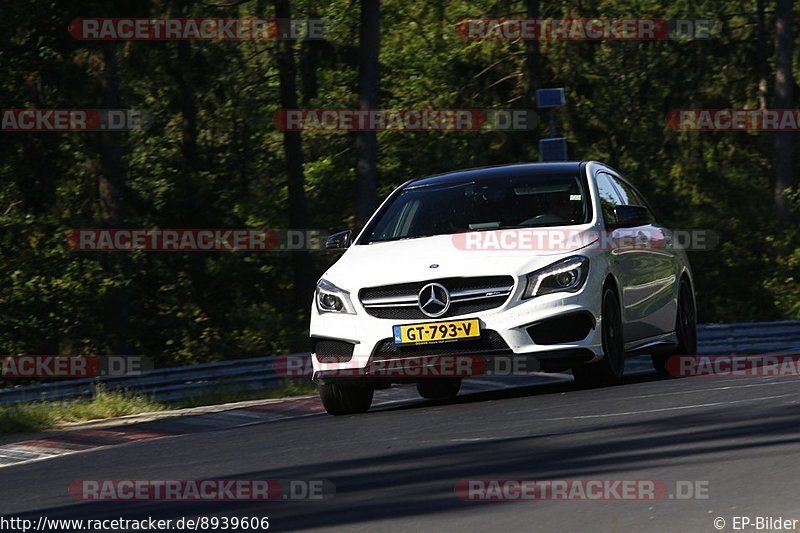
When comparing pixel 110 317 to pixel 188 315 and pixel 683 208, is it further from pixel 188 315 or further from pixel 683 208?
pixel 683 208

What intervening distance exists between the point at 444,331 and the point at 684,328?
3759mm

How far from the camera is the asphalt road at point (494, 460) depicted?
22.0ft

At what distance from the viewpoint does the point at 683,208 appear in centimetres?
4306

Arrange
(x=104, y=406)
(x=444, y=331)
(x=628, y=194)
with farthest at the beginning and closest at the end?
1. (x=104, y=406)
2. (x=628, y=194)
3. (x=444, y=331)

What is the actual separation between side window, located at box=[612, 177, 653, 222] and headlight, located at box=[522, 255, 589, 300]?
7.74 feet

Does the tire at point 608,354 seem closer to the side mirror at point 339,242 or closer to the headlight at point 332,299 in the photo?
the headlight at point 332,299

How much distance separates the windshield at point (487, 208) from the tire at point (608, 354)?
0.71 m

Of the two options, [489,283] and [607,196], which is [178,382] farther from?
[489,283]

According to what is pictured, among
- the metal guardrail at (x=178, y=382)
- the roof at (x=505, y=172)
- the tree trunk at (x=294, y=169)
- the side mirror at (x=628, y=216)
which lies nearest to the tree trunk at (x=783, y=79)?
the tree trunk at (x=294, y=169)

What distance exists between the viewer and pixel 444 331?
11.1 metres

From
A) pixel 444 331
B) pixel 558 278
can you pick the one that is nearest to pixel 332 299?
pixel 444 331

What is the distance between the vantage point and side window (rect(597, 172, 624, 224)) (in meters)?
12.4

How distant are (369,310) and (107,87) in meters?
21.7

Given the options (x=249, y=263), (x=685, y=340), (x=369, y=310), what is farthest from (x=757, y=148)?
(x=369, y=310)
